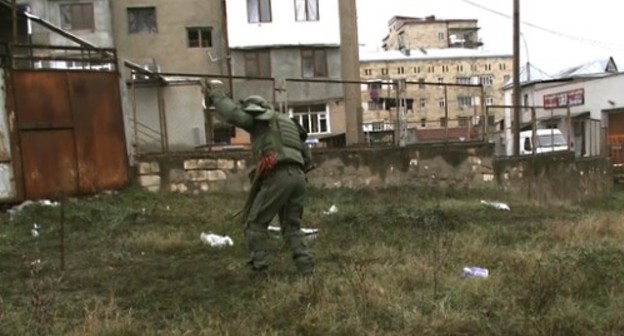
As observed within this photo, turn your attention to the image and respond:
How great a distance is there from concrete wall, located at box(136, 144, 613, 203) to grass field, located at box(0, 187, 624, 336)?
1.96 m

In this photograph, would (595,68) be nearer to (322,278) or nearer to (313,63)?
(313,63)

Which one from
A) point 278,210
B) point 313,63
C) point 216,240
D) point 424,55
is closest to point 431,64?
point 424,55

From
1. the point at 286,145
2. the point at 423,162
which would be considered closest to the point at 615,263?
the point at 286,145

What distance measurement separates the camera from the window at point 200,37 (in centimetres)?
3380

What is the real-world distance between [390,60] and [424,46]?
16715 millimetres

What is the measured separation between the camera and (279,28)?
1303 inches

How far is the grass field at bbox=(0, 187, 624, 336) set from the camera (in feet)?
15.2

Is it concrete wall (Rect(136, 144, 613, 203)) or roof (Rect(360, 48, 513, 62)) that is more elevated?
roof (Rect(360, 48, 513, 62))

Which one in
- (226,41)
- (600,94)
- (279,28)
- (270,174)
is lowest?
(270,174)

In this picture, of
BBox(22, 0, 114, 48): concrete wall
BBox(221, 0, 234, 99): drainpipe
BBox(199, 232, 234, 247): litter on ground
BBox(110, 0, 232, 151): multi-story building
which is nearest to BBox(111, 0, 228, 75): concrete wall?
BBox(110, 0, 232, 151): multi-story building

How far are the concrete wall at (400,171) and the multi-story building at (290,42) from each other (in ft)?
52.0

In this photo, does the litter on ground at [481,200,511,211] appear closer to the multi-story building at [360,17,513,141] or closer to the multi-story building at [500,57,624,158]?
the multi-story building at [500,57,624,158]

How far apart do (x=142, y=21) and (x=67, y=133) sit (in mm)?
23727

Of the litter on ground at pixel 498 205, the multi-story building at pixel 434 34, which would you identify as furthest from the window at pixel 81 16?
the multi-story building at pixel 434 34
